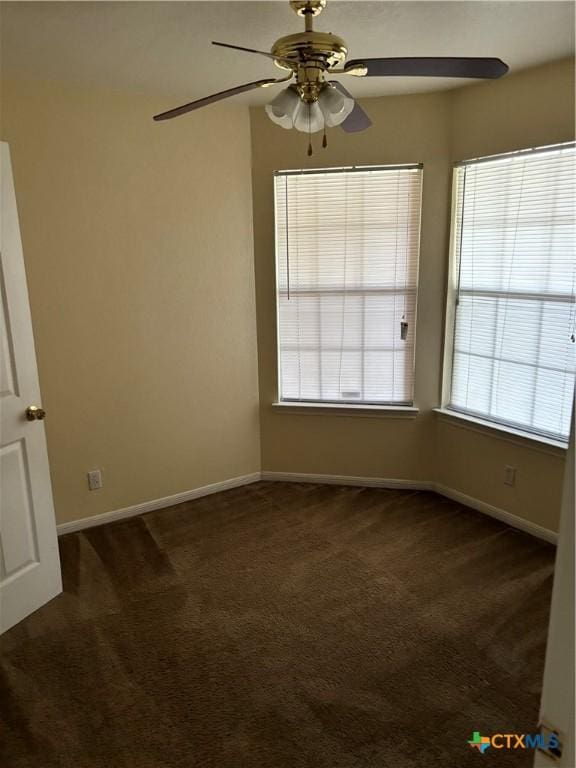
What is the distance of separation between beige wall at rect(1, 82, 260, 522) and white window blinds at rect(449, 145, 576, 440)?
4.68 ft

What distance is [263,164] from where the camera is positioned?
3.47 m

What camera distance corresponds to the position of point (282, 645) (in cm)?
231

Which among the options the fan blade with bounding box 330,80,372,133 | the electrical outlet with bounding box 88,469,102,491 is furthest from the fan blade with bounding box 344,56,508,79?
the electrical outlet with bounding box 88,469,102,491

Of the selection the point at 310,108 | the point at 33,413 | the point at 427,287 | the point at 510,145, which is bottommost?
the point at 33,413

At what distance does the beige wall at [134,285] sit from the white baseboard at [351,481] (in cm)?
42

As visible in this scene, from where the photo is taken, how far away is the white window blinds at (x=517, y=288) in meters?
2.86

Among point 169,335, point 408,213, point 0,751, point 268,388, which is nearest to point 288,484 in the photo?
point 268,388

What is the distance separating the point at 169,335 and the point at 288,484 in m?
1.39

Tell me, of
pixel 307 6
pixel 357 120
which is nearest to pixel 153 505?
pixel 357 120

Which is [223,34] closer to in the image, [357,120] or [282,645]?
[357,120]

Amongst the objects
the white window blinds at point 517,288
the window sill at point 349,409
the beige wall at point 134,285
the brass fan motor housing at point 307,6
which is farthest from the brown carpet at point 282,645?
the brass fan motor housing at point 307,6

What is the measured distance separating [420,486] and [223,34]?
2957 mm

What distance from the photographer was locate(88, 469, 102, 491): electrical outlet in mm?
3299

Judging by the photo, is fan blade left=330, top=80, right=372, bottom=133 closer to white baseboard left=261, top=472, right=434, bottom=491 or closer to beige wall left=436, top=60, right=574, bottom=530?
beige wall left=436, top=60, right=574, bottom=530
